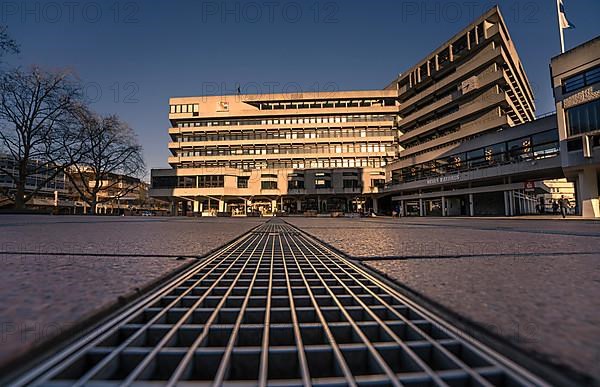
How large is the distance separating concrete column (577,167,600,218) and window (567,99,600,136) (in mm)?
2878

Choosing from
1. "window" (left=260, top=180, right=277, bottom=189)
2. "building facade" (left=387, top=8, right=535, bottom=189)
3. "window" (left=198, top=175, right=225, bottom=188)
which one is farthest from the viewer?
"window" (left=260, top=180, right=277, bottom=189)

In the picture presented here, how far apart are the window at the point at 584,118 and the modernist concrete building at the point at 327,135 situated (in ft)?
63.7

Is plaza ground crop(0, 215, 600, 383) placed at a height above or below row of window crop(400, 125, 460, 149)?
below

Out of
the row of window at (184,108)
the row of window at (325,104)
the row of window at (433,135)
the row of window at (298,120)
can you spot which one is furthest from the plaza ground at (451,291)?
the row of window at (184,108)

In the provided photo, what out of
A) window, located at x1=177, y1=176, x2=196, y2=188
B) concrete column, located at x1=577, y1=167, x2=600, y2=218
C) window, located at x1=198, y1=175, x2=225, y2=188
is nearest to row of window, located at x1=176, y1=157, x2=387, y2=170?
window, located at x1=177, y1=176, x2=196, y2=188

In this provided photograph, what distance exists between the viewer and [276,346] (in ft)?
3.94

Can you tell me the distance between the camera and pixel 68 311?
1.32m

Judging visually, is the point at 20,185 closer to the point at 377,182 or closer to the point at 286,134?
the point at 286,134

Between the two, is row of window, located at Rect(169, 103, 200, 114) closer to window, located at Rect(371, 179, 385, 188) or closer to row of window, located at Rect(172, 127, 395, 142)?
row of window, located at Rect(172, 127, 395, 142)

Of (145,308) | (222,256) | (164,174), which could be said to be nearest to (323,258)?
(222,256)

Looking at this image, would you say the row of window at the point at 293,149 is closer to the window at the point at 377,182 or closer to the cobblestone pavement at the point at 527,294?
the window at the point at 377,182

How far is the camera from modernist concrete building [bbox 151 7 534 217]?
146 ft

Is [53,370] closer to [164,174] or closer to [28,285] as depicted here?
[28,285]

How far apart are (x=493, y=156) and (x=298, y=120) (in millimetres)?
41424
